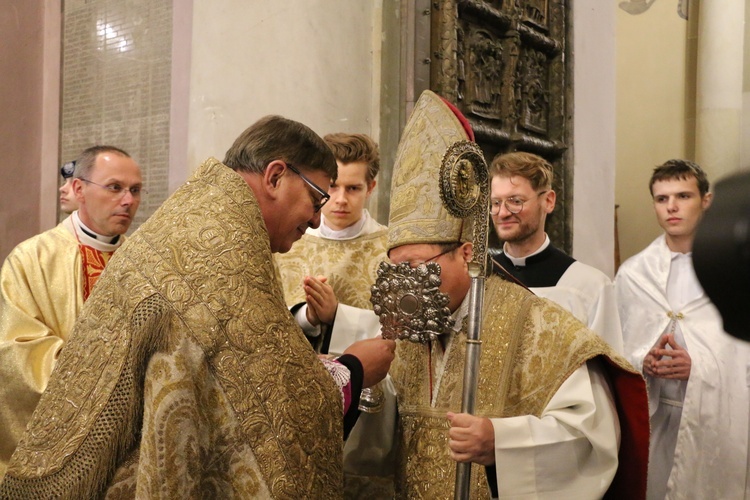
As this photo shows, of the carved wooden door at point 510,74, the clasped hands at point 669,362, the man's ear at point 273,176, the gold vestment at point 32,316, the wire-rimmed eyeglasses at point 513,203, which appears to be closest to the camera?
the man's ear at point 273,176

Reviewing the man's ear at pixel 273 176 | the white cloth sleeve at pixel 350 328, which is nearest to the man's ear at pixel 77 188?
the white cloth sleeve at pixel 350 328

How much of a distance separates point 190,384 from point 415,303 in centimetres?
82

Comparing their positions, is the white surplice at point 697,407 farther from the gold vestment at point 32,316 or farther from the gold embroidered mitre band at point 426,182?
the gold vestment at point 32,316

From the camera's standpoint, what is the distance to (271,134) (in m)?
2.27

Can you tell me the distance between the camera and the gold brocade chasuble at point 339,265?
149 inches

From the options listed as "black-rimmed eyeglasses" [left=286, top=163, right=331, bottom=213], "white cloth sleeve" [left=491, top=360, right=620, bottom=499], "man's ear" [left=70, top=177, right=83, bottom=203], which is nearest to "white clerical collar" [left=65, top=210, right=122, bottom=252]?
"man's ear" [left=70, top=177, right=83, bottom=203]

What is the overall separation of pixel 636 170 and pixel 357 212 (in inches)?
304

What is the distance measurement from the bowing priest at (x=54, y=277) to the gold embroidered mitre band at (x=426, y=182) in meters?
1.69

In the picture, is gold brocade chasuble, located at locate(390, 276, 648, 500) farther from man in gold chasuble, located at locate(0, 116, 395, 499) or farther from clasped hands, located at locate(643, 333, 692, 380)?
clasped hands, located at locate(643, 333, 692, 380)

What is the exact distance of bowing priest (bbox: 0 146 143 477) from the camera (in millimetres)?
3307

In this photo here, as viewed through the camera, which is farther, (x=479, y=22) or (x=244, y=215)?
(x=479, y=22)

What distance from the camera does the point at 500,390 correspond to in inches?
98.0

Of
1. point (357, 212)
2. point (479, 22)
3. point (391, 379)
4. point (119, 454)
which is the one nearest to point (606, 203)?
point (479, 22)

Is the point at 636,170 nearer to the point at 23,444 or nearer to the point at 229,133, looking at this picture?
the point at 229,133
